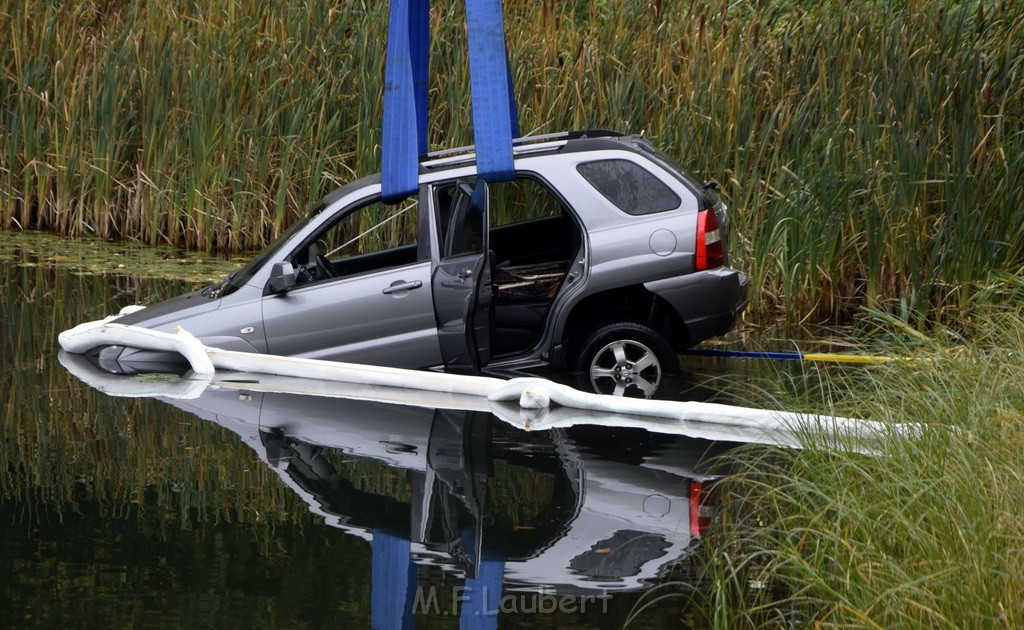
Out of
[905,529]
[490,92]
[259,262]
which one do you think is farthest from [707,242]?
[905,529]

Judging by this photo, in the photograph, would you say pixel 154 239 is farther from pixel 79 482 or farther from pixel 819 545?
pixel 819 545

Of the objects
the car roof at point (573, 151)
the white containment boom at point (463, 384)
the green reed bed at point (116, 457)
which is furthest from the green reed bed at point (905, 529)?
the car roof at point (573, 151)

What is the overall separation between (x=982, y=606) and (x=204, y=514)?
3.46m

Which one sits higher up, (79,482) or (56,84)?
(56,84)

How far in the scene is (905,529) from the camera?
4496 millimetres

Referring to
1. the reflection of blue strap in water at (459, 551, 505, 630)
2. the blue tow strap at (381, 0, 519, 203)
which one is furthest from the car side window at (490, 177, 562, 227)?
the reflection of blue strap in water at (459, 551, 505, 630)

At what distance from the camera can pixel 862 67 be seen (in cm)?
1127

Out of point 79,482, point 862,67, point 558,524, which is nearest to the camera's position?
point 558,524

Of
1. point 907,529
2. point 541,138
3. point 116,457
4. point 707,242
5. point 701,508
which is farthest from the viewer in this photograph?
point 541,138

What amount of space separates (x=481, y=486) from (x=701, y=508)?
3.59ft

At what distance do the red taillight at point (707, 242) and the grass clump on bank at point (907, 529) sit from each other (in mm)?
2403

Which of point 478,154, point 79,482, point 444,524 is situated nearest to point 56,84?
point 478,154
